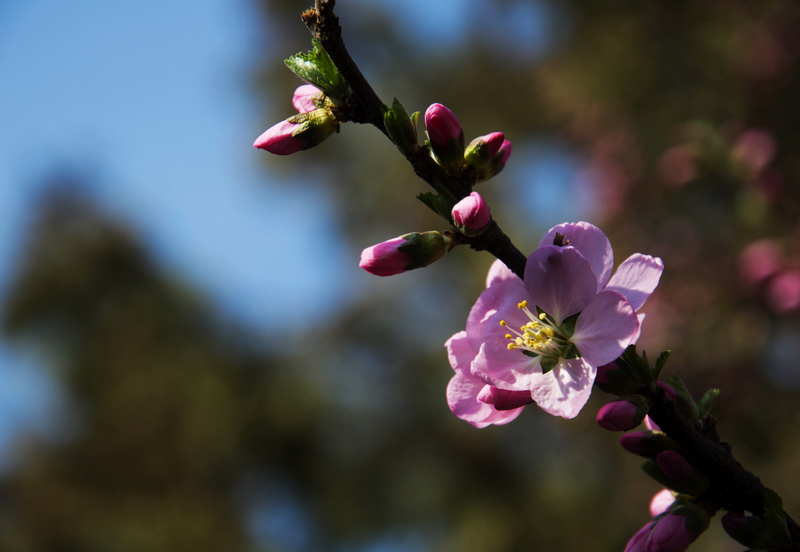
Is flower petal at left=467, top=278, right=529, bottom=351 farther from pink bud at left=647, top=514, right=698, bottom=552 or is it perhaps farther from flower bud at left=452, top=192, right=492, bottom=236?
pink bud at left=647, top=514, right=698, bottom=552

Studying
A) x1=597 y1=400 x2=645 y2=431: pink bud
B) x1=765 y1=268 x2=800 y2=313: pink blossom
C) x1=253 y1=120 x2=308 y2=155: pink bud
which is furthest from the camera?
x1=765 y1=268 x2=800 y2=313: pink blossom

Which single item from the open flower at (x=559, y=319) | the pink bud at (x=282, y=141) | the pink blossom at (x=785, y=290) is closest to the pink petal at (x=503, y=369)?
the open flower at (x=559, y=319)

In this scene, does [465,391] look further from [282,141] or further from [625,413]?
[282,141]

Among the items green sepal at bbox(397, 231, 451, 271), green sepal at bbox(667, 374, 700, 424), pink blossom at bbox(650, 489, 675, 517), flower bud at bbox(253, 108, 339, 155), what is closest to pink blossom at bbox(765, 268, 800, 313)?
pink blossom at bbox(650, 489, 675, 517)

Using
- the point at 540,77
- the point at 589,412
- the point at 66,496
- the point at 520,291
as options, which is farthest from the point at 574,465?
the point at 66,496

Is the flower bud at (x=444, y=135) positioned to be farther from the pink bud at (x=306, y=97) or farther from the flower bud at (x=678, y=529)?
the flower bud at (x=678, y=529)
